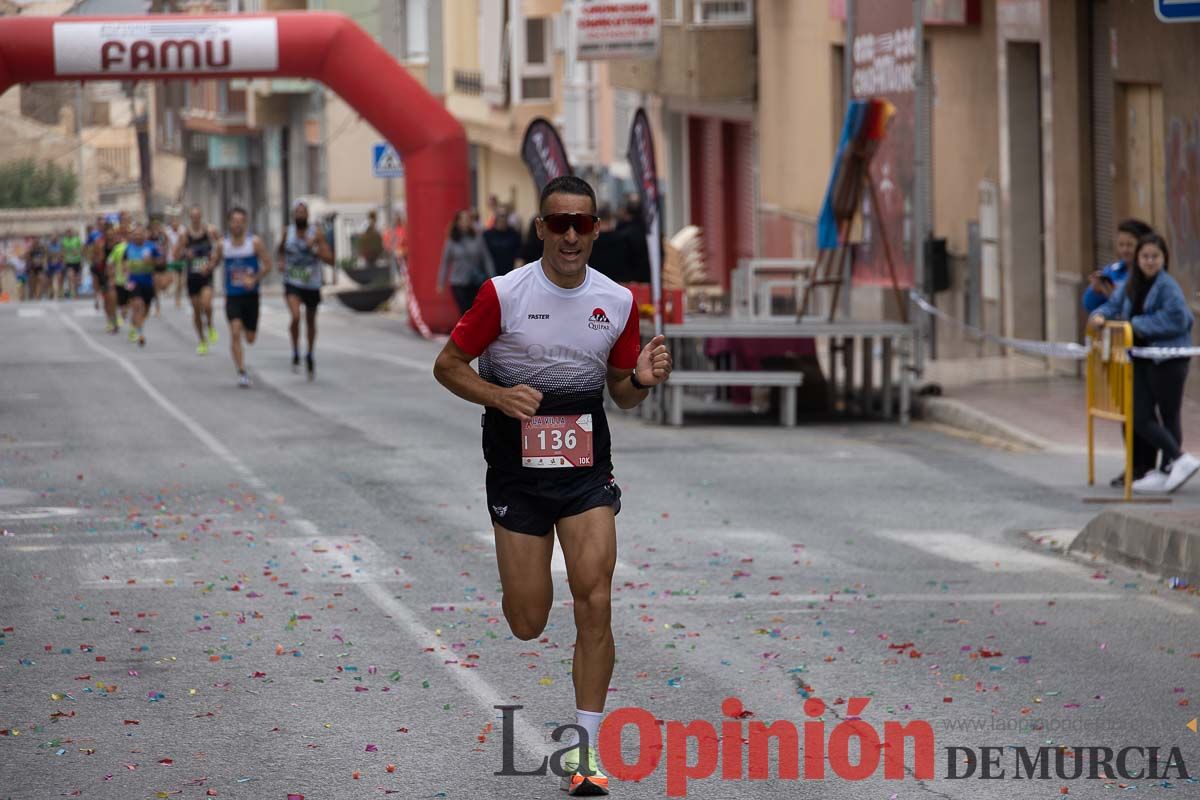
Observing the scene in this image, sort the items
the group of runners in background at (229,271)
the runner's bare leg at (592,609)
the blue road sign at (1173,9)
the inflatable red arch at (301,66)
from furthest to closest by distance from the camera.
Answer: the inflatable red arch at (301,66)
the group of runners in background at (229,271)
the blue road sign at (1173,9)
the runner's bare leg at (592,609)

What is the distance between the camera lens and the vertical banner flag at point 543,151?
870 inches

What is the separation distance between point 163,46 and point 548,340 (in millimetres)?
22576

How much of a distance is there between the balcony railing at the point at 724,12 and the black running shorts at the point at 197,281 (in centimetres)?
927

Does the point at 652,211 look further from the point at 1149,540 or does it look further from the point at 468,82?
the point at 468,82

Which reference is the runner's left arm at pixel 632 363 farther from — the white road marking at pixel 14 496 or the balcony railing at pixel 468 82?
the balcony railing at pixel 468 82

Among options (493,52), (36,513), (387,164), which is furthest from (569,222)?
(493,52)

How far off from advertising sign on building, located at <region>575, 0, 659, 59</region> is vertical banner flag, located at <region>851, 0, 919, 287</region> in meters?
8.06

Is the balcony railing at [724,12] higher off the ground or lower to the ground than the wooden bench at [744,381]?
higher

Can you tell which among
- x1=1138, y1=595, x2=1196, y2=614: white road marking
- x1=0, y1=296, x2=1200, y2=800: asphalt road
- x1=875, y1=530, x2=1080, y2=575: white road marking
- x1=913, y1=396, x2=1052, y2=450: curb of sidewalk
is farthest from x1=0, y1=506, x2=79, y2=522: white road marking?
x1=913, y1=396, x2=1052, y2=450: curb of sidewalk

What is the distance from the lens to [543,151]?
73.8 feet

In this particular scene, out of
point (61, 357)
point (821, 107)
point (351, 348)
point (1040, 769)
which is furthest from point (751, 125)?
point (1040, 769)

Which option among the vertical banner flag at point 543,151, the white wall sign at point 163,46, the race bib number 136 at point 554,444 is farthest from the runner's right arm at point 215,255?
the race bib number 136 at point 554,444

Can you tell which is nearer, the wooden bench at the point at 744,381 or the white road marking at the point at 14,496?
the white road marking at the point at 14,496

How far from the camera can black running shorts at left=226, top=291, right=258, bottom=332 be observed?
73.2 feet
